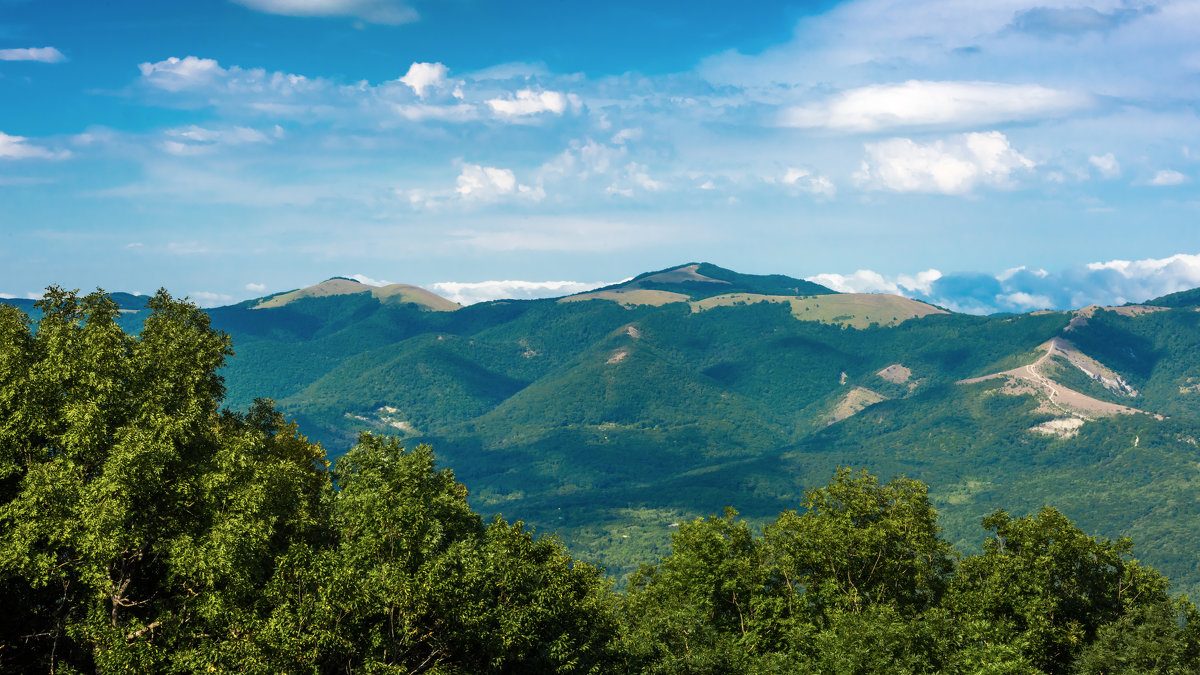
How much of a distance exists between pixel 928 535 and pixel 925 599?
6581mm

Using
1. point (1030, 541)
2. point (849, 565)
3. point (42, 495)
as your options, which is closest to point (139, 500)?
point (42, 495)

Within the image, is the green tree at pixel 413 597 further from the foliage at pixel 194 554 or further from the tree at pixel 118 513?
the tree at pixel 118 513

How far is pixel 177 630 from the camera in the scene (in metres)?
49.5

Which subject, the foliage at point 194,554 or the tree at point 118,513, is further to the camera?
the tree at point 118,513

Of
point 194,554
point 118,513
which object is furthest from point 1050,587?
point 118,513

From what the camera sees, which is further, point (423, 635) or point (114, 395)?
point (114, 395)

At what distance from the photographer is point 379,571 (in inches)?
1956

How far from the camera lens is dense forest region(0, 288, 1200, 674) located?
48031mm

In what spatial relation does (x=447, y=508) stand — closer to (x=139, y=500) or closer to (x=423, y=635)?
(x=423, y=635)

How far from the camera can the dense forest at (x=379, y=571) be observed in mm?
48031

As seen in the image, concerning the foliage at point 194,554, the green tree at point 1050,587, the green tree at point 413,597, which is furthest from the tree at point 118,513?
the green tree at point 1050,587

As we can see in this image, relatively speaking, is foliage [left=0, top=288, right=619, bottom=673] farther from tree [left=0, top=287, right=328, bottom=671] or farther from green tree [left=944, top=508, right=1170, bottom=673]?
green tree [left=944, top=508, right=1170, bottom=673]

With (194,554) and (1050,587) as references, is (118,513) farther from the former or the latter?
(1050,587)

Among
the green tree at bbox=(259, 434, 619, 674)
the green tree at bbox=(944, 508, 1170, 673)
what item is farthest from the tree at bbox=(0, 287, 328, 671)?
the green tree at bbox=(944, 508, 1170, 673)
